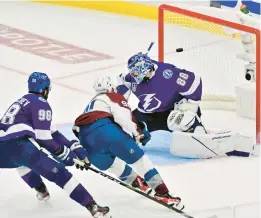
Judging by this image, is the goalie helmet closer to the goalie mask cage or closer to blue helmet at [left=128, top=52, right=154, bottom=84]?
blue helmet at [left=128, top=52, right=154, bottom=84]

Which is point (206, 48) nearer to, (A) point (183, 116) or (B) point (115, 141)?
(A) point (183, 116)

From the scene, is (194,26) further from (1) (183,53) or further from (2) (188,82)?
(2) (188,82)

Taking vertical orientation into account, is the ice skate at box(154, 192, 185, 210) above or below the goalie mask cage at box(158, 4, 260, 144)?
below

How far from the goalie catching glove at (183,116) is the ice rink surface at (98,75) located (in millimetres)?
183

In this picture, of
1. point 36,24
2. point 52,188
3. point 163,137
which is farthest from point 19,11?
point 52,188

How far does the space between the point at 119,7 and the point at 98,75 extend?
1.78 m

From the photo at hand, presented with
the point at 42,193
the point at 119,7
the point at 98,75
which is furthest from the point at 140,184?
the point at 119,7

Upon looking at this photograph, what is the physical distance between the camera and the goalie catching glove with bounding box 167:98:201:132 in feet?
20.7

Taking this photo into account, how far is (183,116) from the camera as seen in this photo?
6.30 m

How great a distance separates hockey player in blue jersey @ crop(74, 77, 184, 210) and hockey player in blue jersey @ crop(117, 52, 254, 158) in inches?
24.4

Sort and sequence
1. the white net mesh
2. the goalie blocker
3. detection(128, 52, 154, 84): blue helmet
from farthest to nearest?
the white net mesh
the goalie blocker
detection(128, 52, 154, 84): blue helmet

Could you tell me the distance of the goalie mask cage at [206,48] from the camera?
721cm

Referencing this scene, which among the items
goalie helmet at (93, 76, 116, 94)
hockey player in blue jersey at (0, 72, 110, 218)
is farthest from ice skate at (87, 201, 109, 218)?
goalie helmet at (93, 76, 116, 94)

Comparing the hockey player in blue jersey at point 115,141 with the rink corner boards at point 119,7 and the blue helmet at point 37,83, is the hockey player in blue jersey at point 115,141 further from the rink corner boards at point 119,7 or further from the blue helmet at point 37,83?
the rink corner boards at point 119,7
